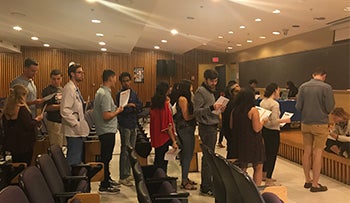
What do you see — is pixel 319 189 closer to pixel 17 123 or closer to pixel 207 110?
pixel 207 110

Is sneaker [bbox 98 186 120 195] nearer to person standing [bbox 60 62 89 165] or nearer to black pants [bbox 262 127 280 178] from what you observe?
person standing [bbox 60 62 89 165]

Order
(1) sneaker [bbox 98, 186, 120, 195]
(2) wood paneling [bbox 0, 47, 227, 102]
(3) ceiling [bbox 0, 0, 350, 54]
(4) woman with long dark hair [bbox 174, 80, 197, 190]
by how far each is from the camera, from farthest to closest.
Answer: (2) wood paneling [bbox 0, 47, 227, 102], (3) ceiling [bbox 0, 0, 350, 54], (1) sneaker [bbox 98, 186, 120, 195], (4) woman with long dark hair [bbox 174, 80, 197, 190]

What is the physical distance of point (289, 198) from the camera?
4.25 m

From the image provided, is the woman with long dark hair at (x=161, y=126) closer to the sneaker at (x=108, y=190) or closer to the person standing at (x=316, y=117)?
the sneaker at (x=108, y=190)

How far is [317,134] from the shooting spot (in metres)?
4.45

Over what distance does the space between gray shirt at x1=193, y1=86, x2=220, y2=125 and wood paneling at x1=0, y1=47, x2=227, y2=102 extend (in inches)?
419

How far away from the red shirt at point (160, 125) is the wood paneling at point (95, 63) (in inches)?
407

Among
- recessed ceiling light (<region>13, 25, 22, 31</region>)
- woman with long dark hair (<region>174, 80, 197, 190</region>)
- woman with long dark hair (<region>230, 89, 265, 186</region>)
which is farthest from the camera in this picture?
recessed ceiling light (<region>13, 25, 22, 31</region>)

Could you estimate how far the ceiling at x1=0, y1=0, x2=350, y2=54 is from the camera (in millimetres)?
5902

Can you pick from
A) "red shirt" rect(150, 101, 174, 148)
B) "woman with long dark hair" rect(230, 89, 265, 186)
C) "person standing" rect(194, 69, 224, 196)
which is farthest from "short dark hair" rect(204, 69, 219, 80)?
"red shirt" rect(150, 101, 174, 148)

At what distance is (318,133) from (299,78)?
6.76m

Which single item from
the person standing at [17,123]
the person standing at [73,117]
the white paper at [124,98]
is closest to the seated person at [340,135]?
the white paper at [124,98]

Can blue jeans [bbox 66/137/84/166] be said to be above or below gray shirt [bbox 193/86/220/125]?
below

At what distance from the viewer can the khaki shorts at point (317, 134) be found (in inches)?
174
